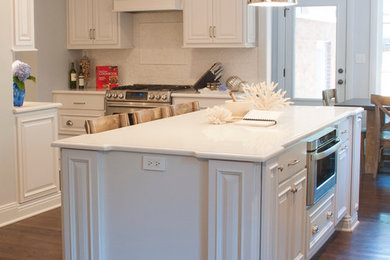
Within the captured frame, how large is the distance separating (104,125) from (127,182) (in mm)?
716

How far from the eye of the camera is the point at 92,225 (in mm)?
3111

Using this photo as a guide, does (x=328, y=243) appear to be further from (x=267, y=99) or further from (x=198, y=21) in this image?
(x=198, y=21)

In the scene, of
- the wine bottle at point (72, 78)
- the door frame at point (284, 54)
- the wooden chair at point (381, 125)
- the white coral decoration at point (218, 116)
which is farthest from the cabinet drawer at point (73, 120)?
the white coral decoration at point (218, 116)

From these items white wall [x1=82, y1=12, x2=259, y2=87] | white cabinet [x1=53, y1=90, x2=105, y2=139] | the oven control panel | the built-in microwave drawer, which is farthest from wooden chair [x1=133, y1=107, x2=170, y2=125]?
white cabinet [x1=53, y1=90, x2=105, y2=139]

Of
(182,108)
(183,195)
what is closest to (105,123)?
(183,195)

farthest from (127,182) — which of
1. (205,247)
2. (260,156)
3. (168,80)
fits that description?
(168,80)

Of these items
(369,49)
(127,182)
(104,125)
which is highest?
(369,49)

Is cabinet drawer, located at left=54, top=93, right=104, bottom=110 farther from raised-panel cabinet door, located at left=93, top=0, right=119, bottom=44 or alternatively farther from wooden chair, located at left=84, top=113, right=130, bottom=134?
wooden chair, located at left=84, top=113, right=130, bottom=134

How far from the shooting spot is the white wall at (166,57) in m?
6.87

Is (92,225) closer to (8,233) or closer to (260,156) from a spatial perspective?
(260,156)

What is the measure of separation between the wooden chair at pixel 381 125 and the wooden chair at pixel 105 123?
3212 millimetres

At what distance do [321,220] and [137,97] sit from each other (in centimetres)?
323

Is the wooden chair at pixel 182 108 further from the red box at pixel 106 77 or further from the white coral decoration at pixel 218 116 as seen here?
the red box at pixel 106 77

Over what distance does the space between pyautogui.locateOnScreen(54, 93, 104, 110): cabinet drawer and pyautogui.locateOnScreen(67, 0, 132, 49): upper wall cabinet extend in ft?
2.07
